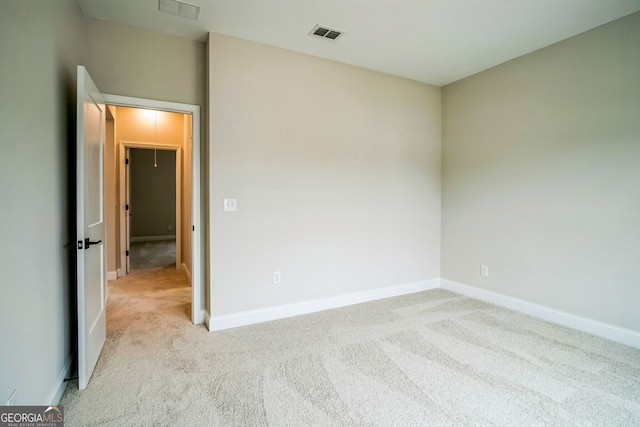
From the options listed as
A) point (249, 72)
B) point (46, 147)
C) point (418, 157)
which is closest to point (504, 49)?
point (418, 157)

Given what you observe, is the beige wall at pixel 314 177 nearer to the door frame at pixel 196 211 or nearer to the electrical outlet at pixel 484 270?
the door frame at pixel 196 211

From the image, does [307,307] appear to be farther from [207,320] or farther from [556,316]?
[556,316]

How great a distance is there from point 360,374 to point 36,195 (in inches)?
89.7

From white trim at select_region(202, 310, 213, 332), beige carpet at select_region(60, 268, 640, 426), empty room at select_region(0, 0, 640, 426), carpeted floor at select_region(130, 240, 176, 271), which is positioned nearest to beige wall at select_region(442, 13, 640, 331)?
empty room at select_region(0, 0, 640, 426)

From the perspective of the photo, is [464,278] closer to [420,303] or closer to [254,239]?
[420,303]

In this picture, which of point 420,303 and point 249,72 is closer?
point 249,72

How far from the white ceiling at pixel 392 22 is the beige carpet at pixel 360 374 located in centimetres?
279

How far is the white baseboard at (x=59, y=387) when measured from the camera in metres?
1.76

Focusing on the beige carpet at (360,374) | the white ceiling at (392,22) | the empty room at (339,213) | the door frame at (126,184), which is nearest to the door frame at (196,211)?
the empty room at (339,213)

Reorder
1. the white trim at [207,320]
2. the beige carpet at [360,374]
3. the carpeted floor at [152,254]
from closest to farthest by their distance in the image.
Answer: the beige carpet at [360,374] < the white trim at [207,320] < the carpeted floor at [152,254]

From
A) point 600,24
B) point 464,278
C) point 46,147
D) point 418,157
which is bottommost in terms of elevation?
point 464,278

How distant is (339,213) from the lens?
3.52m

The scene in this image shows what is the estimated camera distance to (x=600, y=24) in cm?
267

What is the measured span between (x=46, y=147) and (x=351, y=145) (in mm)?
2702
